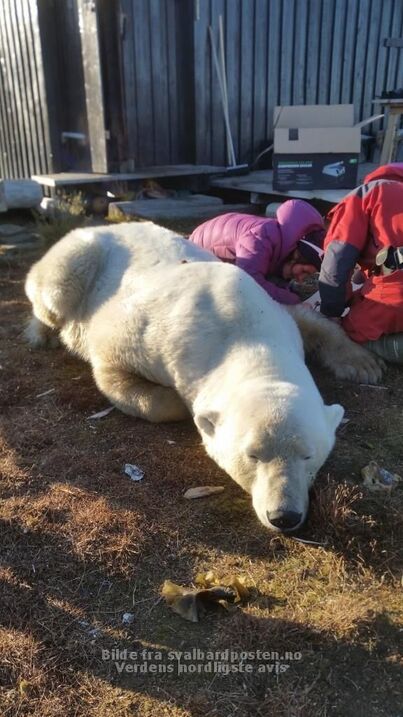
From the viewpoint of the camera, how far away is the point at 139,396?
340 cm

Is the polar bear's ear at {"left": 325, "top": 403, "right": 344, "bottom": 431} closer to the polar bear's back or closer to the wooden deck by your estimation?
the polar bear's back

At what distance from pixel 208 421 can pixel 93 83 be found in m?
7.06

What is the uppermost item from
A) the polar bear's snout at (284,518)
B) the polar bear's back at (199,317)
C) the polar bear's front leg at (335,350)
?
the polar bear's back at (199,317)

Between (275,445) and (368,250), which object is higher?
(368,250)

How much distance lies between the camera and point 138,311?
3.41 metres

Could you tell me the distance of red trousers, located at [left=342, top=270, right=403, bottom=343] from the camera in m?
3.99

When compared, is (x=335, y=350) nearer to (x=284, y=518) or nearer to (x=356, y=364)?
(x=356, y=364)

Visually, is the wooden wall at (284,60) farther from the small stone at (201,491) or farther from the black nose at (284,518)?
the black nose at (284,518)

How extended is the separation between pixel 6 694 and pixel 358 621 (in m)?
1.11

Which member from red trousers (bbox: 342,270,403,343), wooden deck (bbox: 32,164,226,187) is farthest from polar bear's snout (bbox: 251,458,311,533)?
wooden deck (bbox: 32,164,226,187)

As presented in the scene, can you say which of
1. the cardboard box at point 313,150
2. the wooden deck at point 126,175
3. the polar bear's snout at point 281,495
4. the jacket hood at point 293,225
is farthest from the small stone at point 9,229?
the polar bear's snout at point 281,495

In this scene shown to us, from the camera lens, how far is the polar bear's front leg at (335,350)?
388 centimetres

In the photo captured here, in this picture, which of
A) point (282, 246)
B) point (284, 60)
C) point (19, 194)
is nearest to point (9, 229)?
point (19, 194)

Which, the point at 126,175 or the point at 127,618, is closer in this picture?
the point at 127,618
